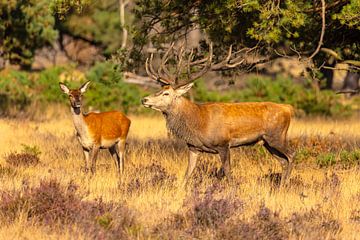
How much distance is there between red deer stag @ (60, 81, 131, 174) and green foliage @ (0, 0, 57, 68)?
12377mm

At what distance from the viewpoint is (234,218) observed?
8078 millimetres

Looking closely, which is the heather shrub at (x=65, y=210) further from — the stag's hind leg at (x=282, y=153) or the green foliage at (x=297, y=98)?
the green foliage at (x=297, y=98)

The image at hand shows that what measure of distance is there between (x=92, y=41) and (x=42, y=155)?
102 ft

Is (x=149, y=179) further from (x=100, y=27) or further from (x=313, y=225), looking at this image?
(x=100, y=27)

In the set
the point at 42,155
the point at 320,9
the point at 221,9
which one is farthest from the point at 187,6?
the point at 42,155

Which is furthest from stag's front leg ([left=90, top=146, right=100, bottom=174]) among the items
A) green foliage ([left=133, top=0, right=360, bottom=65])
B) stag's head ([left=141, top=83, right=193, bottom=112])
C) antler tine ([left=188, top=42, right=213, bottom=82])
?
green foliage ([left=133, top=0, right=360, bottom=65])

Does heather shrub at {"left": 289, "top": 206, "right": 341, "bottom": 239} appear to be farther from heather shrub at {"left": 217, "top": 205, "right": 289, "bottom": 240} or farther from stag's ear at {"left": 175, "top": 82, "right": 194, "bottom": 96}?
stag's ear at {"left": 175, "top": 82, "right": 194, "bottom": 96}

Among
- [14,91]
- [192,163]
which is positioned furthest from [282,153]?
[14,91]

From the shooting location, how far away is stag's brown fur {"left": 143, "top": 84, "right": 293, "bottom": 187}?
35.7 ft

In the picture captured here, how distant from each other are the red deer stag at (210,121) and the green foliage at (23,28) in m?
14.0

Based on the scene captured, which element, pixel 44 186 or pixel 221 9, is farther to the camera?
pixel 221 9

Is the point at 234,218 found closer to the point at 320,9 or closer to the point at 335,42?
the point at 320,9

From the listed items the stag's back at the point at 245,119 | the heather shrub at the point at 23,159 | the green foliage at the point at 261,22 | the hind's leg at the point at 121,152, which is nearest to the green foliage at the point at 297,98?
the green foliage at the point at 261,22

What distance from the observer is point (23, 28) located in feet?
89.6
